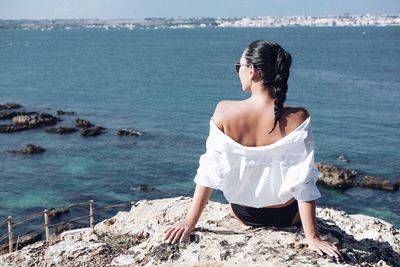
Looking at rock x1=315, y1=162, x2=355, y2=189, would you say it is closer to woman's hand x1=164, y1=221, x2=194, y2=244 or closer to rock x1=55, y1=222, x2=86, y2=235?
rock x1=55, y1=222, x2=86, y2=235

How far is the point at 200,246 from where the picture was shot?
441 centimetres

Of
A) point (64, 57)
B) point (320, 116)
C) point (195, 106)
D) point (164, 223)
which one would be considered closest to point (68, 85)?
point (195, 106)

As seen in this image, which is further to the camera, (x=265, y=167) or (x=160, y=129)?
(x=160, y=129)

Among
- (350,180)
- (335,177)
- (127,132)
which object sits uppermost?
(127,132)

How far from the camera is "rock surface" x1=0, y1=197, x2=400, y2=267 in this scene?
4211 mm

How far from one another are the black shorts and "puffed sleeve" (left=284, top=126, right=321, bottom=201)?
29 centimetres

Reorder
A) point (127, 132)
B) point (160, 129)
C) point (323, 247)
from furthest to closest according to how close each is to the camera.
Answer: point (160, 129) → point (127, 132) → point (323, 247)

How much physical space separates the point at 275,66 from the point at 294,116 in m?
0.44

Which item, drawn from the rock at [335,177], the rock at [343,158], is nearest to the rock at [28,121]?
the rock at [343,158]

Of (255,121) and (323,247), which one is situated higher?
(255,121)

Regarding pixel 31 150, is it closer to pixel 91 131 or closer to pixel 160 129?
pixel 91 131

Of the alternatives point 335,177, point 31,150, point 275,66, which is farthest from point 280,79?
point 31,150

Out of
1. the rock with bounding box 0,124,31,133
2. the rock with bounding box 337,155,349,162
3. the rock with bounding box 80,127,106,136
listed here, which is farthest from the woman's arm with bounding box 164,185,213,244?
the rock with bounding box 0,124,31,133

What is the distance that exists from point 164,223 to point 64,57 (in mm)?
122621
